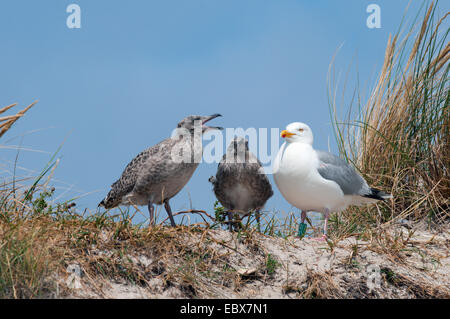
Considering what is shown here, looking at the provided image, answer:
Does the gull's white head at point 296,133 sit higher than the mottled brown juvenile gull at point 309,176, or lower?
higher

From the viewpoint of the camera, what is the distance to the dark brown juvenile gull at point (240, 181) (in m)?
7.18

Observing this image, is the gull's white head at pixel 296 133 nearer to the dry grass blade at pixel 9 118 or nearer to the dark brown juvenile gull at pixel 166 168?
the dark brown juvenile gull at pixel 166 168

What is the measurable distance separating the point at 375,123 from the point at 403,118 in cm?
44

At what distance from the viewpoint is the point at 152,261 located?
562 cm

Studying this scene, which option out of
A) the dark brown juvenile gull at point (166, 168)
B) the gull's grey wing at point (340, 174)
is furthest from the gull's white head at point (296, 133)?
the dark brown juvenile gull at point (166, 168)

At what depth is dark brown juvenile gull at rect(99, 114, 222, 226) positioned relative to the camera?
6.79m

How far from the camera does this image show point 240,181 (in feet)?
23.5

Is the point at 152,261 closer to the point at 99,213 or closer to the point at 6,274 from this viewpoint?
the point at 99,213

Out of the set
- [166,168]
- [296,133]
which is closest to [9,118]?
[166,168]

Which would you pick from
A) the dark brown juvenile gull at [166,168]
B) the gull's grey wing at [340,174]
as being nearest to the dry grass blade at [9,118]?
the dark brown juvenile gull at [166,168]

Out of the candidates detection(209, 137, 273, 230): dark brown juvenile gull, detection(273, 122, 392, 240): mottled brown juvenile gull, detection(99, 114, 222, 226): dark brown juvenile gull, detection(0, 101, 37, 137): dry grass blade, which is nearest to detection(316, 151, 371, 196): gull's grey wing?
detection(273, 122, 392, 240): mottled brown juvenile gull

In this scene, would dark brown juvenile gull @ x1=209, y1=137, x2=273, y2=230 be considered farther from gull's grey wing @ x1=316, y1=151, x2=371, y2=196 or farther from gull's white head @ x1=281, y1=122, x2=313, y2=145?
gull's grey wing @ x1=316, y1=151, x2=371, y2=196

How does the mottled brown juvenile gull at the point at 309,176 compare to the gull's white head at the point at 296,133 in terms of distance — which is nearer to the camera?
the mottled brown juvenile gull at the point at 309,176
